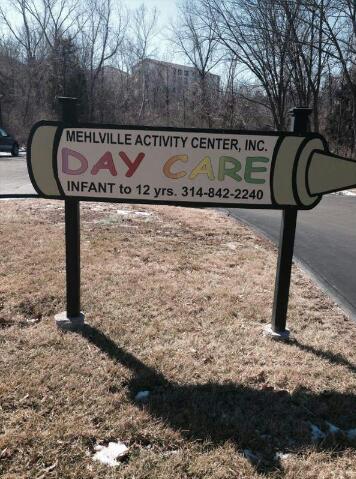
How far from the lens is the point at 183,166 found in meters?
3.02

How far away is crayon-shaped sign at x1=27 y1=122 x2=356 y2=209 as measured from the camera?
298 centimetres

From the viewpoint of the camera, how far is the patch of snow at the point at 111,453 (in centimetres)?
208

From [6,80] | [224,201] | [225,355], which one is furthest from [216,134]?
[6,80]

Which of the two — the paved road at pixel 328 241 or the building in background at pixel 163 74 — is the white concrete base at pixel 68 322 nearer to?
the paved road at pixel 328 241

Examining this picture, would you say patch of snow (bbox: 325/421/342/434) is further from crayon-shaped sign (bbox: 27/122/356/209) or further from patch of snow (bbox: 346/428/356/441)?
crayon-shaped sign (bbox: 27/122/356/209)

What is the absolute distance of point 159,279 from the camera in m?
4.50

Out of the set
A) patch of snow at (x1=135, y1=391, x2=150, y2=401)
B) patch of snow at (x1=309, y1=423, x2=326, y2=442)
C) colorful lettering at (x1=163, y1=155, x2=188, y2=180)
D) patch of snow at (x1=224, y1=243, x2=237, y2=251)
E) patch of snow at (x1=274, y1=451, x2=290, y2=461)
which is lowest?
patch of snow at (x1=274, y1=451, x2=290, y2=461)

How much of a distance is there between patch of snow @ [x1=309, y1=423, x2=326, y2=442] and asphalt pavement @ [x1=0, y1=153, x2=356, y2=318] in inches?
70.9

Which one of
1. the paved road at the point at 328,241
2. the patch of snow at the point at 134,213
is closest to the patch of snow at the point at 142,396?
the paved road at the point at 328,241

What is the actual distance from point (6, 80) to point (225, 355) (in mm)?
41036

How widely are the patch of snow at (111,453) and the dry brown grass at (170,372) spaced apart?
37mm

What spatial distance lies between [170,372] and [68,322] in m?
0.95

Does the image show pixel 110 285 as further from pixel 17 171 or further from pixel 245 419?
pixel 17 171

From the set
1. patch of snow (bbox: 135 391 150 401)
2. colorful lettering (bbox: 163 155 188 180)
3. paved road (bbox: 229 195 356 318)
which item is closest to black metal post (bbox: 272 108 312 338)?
colorful lettering (bbox: 163 155 188 180)
